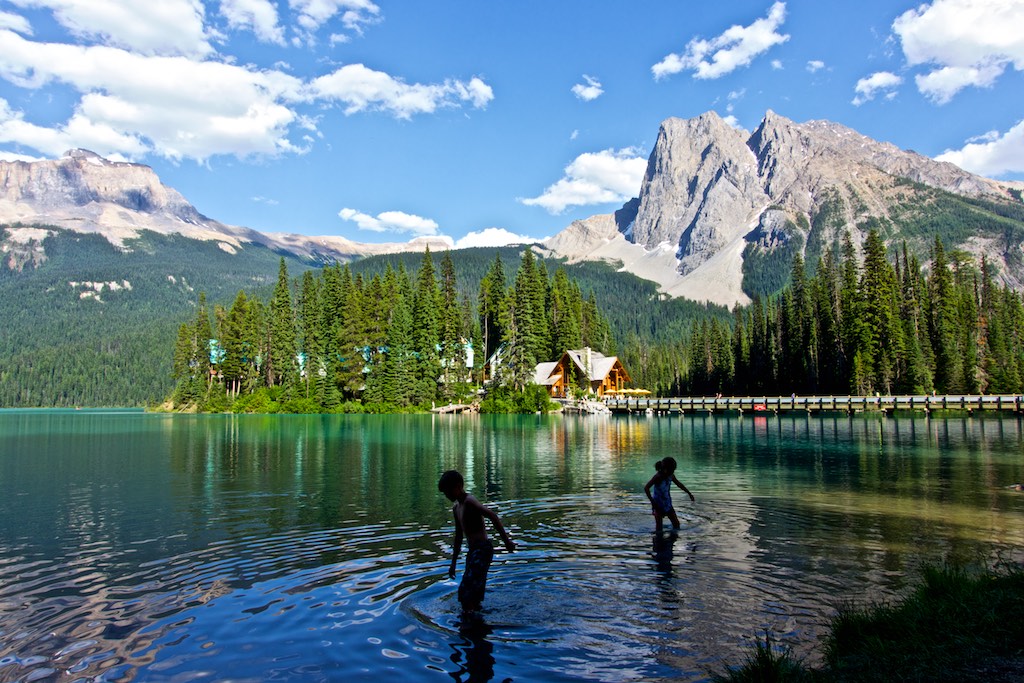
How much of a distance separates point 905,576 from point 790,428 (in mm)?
52502

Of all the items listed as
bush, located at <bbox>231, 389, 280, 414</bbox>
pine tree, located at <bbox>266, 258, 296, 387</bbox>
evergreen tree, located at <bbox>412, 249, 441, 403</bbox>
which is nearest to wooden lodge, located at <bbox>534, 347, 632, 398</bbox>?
evergreen tree, located at <bbox>412, 249, 441, 403</bbox>

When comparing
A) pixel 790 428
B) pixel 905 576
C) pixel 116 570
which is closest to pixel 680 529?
pixel 905 576

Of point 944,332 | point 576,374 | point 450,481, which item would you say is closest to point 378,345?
point 576,374

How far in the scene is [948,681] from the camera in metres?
6.38

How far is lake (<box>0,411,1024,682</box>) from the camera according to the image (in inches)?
368

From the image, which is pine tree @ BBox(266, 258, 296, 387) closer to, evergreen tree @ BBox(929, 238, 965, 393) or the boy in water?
evergreen tree @ BBox(929, 238, 965, 393)

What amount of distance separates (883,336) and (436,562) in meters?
85.8

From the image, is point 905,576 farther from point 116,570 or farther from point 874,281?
point 874,281

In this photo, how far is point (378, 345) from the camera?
93.4 m

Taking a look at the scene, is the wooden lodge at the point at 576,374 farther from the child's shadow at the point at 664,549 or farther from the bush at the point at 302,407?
the child's shadow at the point at 664,549

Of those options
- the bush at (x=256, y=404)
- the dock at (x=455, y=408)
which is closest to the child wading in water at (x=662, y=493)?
the dock at (x=455, y=408)

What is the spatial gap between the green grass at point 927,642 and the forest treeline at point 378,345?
3049 inches

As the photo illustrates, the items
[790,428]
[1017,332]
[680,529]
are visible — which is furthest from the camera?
[1017,332]

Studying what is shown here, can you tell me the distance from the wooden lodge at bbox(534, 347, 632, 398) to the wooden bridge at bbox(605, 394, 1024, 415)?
4.54 m
